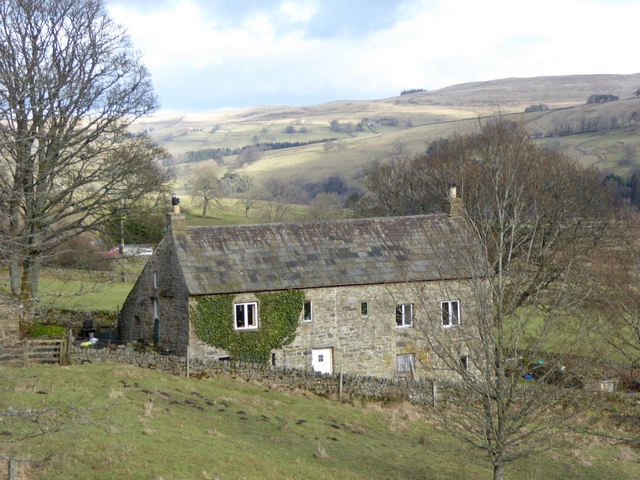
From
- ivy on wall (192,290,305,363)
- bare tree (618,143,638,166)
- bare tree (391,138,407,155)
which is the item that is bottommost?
ivy on wall (192,290,305,363)

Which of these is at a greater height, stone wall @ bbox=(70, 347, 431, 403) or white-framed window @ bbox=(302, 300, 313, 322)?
white-framed window @ bbox=(302, 300, 313, 322)

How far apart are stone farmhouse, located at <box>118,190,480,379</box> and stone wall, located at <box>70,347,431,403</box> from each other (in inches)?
72.9

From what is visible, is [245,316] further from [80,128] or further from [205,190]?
[205,190]

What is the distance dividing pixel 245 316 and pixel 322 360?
408 centimetres

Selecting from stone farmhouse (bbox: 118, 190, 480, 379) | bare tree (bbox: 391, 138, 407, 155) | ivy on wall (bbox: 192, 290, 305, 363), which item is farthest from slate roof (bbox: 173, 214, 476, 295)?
bare tree (bbox: 391, 138, 407, 155)

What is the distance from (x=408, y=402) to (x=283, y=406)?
540cm

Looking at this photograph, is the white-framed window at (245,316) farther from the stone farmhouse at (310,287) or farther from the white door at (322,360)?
the white door at (322,360)

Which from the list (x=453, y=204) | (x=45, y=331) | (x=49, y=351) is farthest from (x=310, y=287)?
(x=45, y=331)

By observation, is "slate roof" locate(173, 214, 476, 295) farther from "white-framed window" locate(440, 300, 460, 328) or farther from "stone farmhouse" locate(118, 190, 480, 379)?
"white-framed window" locate(440, 300, 460, 328)

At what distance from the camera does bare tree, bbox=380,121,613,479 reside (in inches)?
639

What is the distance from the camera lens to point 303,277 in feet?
103

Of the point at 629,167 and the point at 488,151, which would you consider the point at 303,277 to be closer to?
the point at 488,151

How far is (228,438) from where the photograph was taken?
19875mm

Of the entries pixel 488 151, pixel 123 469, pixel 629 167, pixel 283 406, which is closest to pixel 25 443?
pixel 123 469
